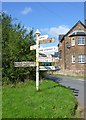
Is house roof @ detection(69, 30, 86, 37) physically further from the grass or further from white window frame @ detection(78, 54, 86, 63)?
the grass

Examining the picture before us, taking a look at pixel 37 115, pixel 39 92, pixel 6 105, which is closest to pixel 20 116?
pixel 37 115

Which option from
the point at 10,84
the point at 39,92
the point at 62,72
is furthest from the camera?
the point at 62,72

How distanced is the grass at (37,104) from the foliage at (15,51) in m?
1.90

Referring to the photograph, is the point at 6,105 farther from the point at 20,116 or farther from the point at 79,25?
the point at 79,25

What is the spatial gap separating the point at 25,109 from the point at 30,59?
21.3 feet

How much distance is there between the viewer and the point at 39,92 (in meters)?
11.7

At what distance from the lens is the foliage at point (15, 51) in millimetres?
14195

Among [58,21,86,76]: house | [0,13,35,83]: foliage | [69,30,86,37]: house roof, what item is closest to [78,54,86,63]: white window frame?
[58,21,86,76]: house

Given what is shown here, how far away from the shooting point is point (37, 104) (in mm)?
9531

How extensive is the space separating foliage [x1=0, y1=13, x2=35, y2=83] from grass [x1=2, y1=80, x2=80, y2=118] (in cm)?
190

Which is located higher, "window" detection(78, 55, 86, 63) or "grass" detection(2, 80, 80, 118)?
"window" detection(78, 55, 86, 63)

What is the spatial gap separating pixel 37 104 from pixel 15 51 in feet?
17.1

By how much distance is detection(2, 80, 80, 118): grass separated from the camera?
27.4ft

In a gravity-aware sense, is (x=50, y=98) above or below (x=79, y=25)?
below
